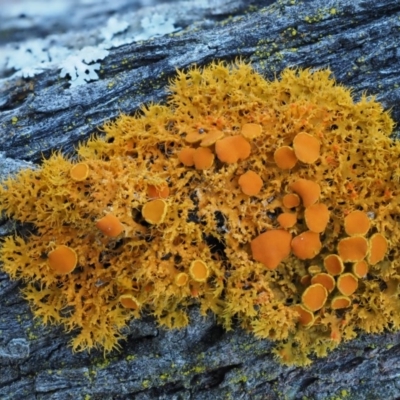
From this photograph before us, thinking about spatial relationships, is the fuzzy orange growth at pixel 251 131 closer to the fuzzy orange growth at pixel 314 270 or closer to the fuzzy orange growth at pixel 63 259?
the fuzzy orange growth at pixel 314 270

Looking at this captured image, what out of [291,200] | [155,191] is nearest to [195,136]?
[155,191]

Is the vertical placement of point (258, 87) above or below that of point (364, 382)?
above

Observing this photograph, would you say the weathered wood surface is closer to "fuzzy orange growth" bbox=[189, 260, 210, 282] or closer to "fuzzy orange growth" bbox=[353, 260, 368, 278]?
"fuzzy orange growth" bbox=[189, 260, 210, 282]

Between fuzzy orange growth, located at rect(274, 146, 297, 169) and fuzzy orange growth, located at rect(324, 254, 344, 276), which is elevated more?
fuzzy orange growth, located at rect(274, 146, 297, 169)

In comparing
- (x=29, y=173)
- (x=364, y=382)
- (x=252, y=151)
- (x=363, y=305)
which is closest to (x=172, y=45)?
(x=252, y=151)

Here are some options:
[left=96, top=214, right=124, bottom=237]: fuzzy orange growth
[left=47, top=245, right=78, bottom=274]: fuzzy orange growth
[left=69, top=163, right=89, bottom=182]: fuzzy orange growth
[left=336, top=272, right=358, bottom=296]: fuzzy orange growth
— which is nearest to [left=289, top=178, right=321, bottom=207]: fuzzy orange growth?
[left=336, top=272, right=358, bottom=296]: fuzzy orange growth

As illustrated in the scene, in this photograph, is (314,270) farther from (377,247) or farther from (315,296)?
Answer: (377,247)

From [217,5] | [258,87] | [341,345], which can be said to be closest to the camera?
[258,87]

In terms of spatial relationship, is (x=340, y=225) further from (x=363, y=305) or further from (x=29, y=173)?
→ (x=29, y=173)

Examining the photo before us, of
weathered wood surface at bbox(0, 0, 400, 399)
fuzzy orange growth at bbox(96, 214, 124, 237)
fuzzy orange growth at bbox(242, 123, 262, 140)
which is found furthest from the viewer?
weathered wood surface at bbox(0, 0, 400, 399)
